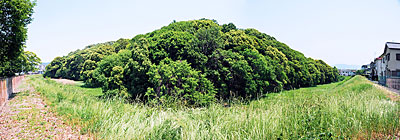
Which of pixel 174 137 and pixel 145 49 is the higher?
pixel 145 49

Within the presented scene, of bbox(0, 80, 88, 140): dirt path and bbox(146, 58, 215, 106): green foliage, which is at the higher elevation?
bbox(146, 58, 215, 106): green foliage

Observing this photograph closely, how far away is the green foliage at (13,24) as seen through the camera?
12.9 meters

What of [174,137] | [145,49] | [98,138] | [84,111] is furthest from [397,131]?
[145,49]

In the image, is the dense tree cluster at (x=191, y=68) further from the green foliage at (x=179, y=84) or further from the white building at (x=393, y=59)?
the white building at (x=393, y=59)

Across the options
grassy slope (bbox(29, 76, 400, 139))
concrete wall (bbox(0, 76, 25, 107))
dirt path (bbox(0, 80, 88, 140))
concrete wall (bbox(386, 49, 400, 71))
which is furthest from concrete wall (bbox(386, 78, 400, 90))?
concrete wall (bbox(0, 76, 25, 107))

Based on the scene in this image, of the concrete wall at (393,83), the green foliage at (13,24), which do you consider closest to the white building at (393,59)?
the concrete wall at (393,83)

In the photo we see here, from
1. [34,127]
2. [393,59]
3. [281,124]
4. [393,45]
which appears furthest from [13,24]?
[393,45]

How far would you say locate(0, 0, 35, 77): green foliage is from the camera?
12852 millimetres

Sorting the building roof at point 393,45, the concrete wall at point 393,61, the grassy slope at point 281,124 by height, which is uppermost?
the building roof at point 393,45

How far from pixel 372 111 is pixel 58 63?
2654 inches

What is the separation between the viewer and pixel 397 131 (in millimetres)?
5047

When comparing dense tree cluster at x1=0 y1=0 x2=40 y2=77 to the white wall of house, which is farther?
the white wall of house

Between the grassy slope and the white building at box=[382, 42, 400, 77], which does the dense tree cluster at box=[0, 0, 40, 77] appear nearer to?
the grassy slope

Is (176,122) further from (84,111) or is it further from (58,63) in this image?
(58,63)
